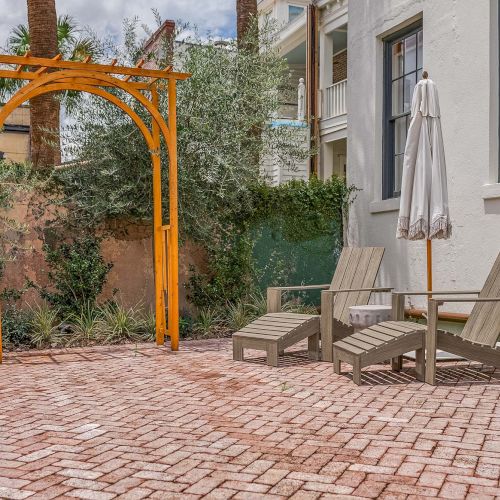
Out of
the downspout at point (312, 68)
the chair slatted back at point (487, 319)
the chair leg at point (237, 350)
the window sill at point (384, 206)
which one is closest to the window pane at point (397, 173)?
the window sill at point (384, 206)

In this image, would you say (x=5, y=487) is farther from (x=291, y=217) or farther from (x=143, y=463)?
(x=291, y=217)

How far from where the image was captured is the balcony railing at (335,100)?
16.2 m

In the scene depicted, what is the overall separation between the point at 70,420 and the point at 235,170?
5.44 meters

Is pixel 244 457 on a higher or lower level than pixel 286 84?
lower

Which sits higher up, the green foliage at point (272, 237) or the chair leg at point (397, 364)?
the green foliage at point (272, 237)

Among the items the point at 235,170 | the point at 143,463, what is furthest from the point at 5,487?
the point at 235,170

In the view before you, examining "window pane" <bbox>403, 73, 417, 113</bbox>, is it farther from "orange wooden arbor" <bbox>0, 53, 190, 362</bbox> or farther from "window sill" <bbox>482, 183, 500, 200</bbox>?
"orange wooden arbor" <bbox>0, 53, 190, 362</bbox>

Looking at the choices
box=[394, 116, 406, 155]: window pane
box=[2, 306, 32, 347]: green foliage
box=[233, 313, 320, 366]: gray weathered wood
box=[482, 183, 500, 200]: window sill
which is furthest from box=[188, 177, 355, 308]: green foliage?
box=[482, 183, 500, 200]: window sill

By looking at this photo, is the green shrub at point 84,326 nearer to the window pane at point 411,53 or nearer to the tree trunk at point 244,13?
the window pane at point 411,53

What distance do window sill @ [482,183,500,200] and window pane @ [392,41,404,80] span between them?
8.69 feet

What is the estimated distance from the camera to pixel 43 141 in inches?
366

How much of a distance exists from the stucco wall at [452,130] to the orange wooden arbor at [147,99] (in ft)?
9.98

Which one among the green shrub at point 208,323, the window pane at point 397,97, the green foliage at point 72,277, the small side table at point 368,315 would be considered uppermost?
the window pane at point 397,97

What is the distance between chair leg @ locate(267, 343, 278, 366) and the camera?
20.2 ft
